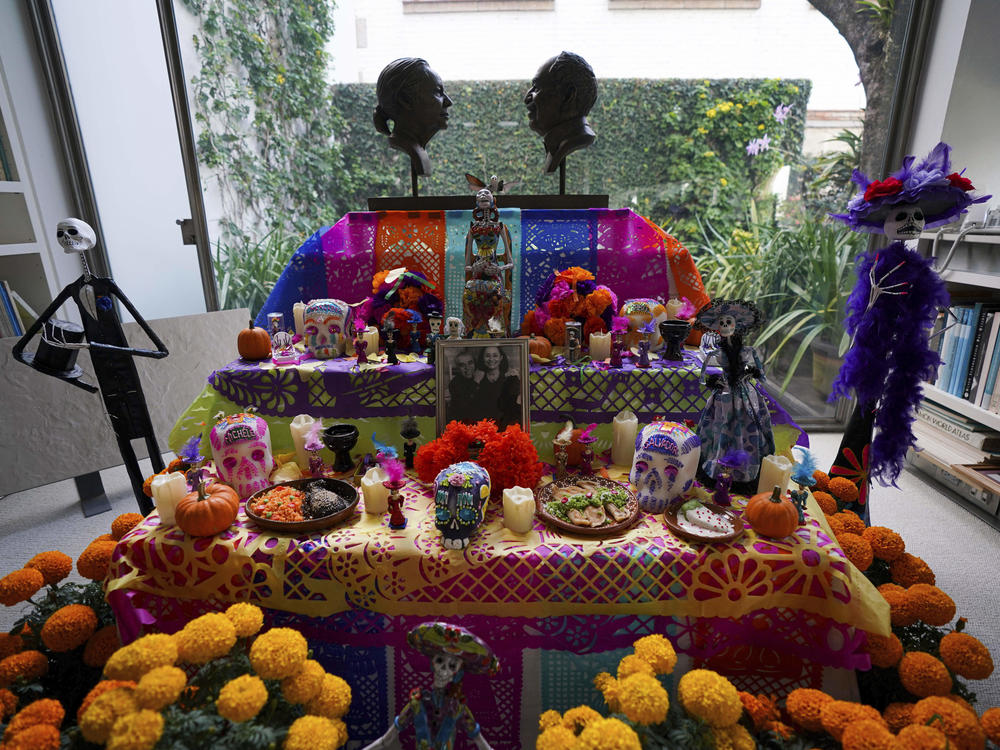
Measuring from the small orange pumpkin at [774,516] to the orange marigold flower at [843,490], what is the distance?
2.19ft

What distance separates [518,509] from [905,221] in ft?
4.96

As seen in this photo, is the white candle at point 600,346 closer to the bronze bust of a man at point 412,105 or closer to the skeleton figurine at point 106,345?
the bronze bust of a man at point 412,105

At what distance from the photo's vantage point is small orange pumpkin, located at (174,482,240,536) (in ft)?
4.69

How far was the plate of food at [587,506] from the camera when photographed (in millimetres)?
1445

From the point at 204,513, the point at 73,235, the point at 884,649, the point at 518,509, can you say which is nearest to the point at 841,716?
the point at 884,649

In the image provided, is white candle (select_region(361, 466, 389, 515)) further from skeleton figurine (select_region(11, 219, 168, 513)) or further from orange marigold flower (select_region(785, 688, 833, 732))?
orange marigold flower (select_region(785, 688, 833, 732))

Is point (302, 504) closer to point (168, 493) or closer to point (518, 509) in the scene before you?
point (168, 493)

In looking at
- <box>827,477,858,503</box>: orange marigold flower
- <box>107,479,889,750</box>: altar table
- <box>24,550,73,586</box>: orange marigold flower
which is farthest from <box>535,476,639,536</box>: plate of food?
<box>24,550,73,586</box>: orange marigold flower

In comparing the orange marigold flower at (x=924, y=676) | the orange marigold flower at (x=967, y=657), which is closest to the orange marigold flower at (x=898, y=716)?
the orange marigold flower at (x=924, y=676)

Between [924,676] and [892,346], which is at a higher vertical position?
[892,346]

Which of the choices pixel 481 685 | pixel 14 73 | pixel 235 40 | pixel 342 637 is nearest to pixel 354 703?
pixel 342 637

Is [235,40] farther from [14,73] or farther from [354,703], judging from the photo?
[354,703]

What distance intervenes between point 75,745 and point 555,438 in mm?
1364

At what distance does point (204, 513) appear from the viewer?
143cm
